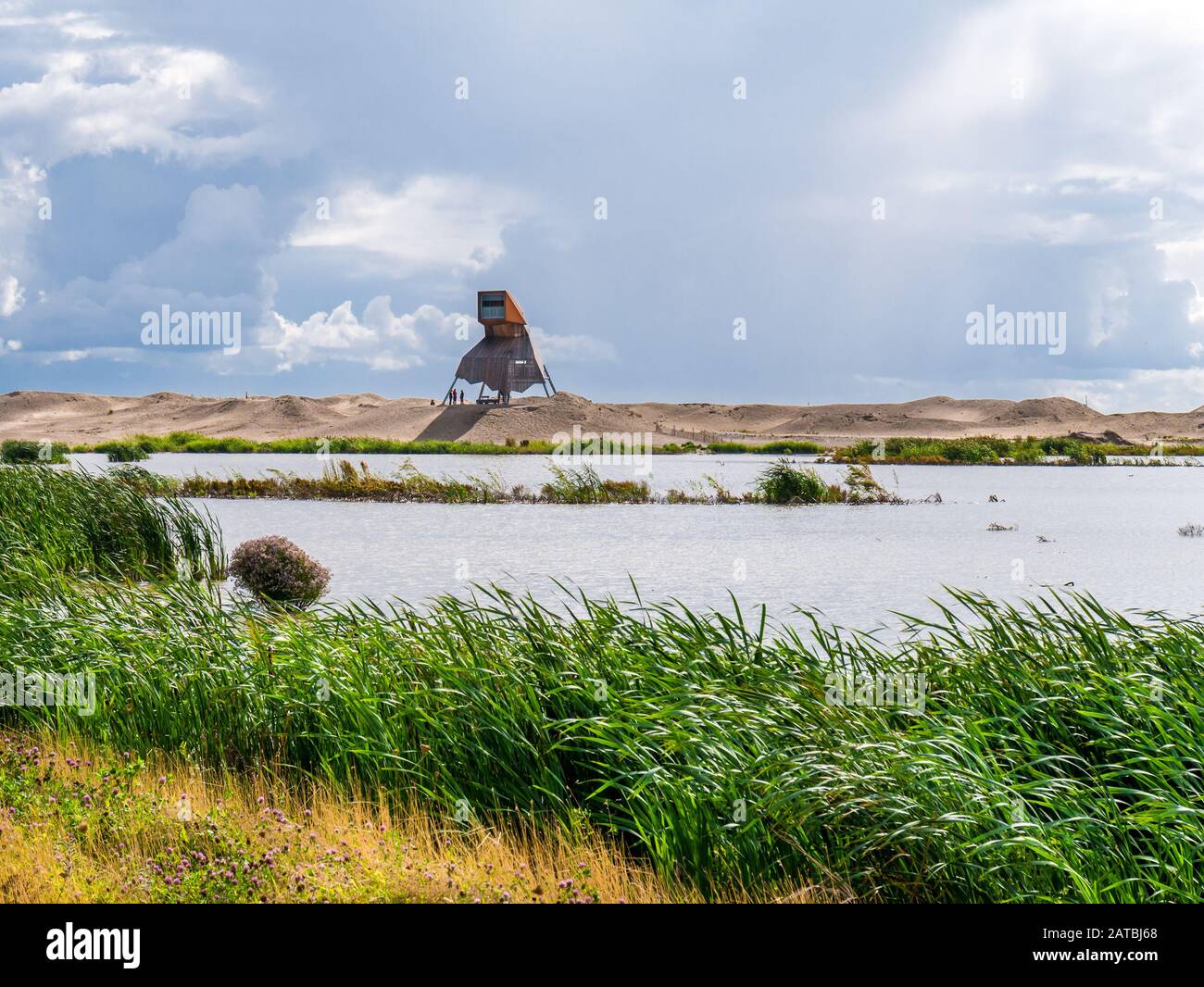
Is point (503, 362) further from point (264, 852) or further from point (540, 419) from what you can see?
point (264, 852)

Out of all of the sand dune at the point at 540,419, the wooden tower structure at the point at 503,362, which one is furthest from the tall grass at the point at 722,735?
the wooden tower structure at the point at 503,362

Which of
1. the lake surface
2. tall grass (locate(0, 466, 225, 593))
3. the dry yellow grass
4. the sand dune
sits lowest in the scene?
the dry yellow grass

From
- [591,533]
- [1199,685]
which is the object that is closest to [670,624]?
[1199,685]

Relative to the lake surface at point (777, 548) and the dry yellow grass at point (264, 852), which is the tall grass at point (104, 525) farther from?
the dry yellow grass at point (264, 852)

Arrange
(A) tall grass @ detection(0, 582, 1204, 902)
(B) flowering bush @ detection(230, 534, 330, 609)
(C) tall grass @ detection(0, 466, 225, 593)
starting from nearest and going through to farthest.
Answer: (A) tall grass @ detection(0, 582, 1204, 902), (B) flowering bush @ detection(230, 534, 330, 609), (C) tall grass @ detection(0, 466, 225, 593)

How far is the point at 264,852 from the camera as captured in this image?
168 inches

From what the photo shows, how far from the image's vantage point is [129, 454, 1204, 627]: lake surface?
461 inches

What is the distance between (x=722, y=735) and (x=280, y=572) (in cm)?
815

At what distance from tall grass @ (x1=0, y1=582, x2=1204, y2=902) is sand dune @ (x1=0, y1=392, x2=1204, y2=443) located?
Answer: 197ft

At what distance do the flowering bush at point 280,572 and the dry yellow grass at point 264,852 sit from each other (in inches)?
246

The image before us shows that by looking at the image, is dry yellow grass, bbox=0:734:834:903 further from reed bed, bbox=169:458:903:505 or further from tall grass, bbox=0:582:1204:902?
reed bed, bbox=169:458:903:505

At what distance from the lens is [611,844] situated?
4.67m

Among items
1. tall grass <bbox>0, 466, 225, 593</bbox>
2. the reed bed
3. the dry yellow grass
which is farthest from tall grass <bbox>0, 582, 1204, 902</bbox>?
the reed bed
